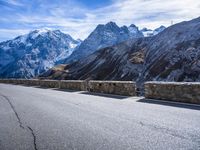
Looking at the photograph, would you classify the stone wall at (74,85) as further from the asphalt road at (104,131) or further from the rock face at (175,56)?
the rock face at (175,56)

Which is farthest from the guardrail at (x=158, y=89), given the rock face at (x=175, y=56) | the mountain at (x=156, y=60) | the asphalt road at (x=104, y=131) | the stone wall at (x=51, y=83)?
the rock face at (x=175, y=56)

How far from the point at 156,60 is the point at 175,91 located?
53.7 m

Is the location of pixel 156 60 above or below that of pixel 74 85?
above

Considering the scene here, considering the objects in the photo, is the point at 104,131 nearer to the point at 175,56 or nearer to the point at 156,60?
the point at 175,56

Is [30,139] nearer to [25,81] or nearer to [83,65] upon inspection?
[25,81]

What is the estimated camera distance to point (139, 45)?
92625 millimetres

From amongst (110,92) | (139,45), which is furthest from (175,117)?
(139,45)

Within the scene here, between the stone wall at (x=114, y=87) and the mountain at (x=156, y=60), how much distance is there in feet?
90.4

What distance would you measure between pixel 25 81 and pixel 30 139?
37640 millimetres

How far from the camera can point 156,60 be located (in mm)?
66625

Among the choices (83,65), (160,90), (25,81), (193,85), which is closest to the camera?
(193,85)

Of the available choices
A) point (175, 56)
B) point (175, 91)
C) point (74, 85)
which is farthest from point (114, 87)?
point (175, 56)

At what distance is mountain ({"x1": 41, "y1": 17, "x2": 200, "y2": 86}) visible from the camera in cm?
5325

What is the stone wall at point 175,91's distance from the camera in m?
12.8
